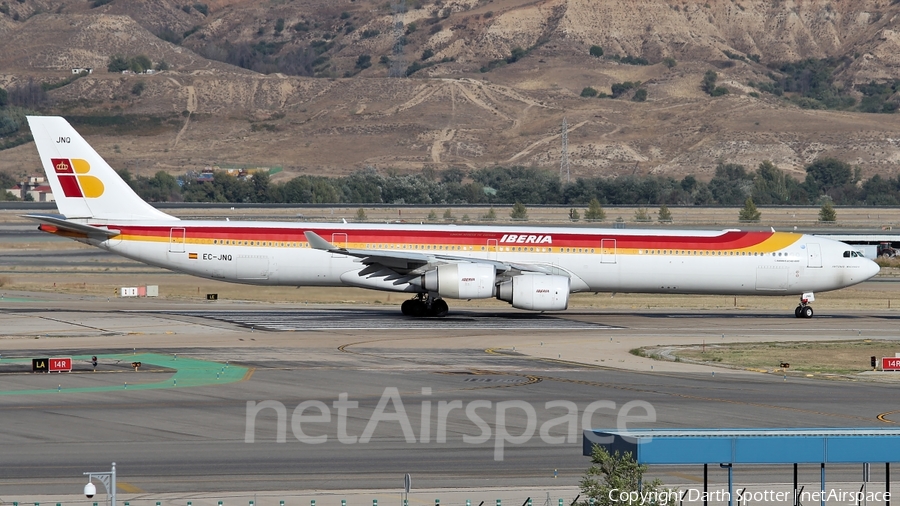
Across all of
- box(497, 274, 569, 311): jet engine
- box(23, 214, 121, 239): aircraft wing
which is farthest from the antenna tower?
box(23, 214, 121, 239): aircraft wing

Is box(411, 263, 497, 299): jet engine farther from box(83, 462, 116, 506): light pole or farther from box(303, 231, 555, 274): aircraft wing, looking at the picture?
box(83, 462, 116, 506): light pole

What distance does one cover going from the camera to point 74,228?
4622 cm

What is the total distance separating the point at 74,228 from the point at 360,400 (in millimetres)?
22231

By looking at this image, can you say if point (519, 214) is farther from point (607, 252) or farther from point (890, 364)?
point (890, 364)

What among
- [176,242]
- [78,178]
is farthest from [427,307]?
[78,178]

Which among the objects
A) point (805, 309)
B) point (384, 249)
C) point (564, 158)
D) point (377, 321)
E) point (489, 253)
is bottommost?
point (377, 321)

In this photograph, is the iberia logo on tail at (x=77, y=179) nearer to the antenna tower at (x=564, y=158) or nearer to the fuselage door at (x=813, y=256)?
the fuselage door at (x=813, y=256)

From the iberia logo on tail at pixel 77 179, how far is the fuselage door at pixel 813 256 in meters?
29.5

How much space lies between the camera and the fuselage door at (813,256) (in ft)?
160

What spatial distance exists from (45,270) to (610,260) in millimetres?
38578

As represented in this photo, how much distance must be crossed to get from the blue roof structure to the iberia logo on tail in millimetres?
35474

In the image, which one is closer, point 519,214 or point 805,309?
point 805,309

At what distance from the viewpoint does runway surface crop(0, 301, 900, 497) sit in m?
21.7

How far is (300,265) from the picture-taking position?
156ft
